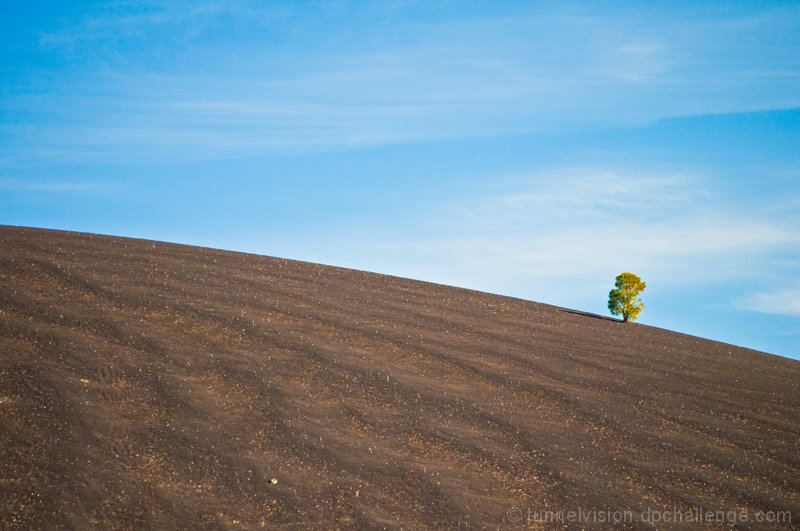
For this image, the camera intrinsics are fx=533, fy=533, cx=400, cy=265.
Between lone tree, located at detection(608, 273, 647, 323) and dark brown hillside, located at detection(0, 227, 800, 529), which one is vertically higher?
lone tree, located at detection(608, 273, 647, 323)

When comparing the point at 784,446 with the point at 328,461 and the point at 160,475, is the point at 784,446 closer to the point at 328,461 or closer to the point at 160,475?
the point at 328,461

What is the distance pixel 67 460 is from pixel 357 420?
3.48 metres

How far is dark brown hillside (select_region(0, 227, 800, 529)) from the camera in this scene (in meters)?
5.97

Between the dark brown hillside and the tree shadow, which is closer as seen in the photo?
the dark brown hillside

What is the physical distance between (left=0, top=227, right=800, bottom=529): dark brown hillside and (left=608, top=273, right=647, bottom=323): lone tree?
4.04m

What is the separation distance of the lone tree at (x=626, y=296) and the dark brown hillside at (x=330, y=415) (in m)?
4.04

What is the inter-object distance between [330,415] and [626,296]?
11856mm

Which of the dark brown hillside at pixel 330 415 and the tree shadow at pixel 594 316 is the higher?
the tree shadow at pixel 594 316

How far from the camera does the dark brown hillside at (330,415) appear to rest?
19.6 ft

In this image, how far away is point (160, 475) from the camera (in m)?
6.07

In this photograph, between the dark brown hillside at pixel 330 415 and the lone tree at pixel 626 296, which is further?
the lone tree at pixel 626 296

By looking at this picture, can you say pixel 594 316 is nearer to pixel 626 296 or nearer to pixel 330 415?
pixel 626 296

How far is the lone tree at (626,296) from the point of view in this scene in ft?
52.5

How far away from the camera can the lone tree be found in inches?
631
